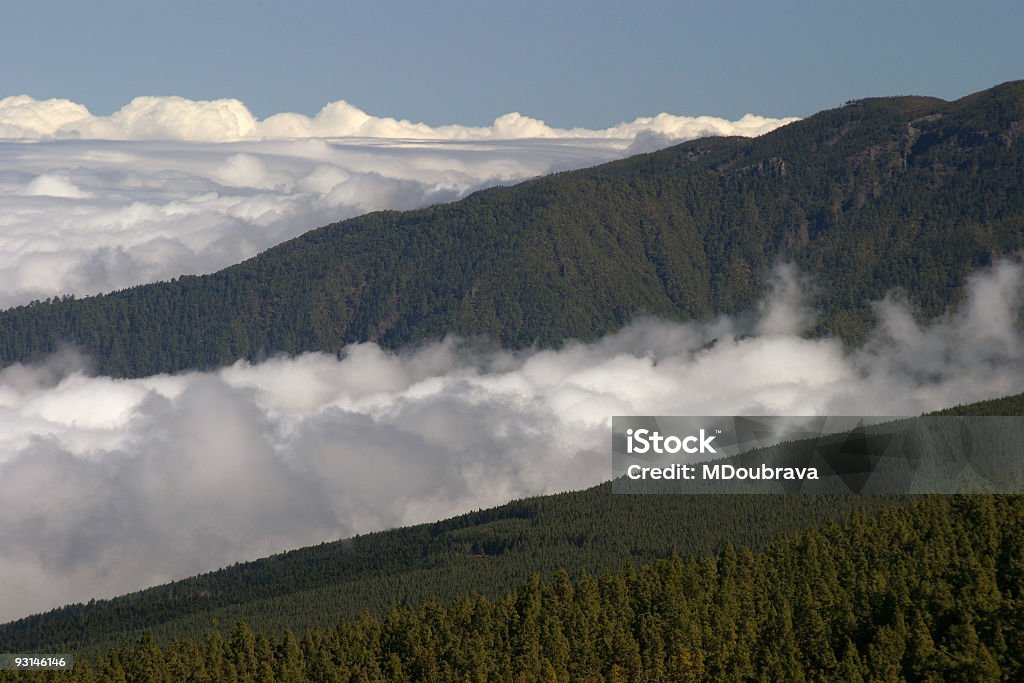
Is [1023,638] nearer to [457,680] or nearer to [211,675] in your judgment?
[457,680]

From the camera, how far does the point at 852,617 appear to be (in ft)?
642

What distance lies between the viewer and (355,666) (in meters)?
198

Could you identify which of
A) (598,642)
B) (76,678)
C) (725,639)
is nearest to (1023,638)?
(725,639)

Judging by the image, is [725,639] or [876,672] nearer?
[876,672]

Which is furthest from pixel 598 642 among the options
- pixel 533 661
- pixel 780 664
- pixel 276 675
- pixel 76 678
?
pixel 76 678

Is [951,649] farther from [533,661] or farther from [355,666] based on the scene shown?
[355,666]

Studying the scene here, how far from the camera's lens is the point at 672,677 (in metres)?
188

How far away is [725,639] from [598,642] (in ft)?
50.0

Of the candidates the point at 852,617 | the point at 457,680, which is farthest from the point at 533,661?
the point at 852,617

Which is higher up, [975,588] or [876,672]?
[975,588]

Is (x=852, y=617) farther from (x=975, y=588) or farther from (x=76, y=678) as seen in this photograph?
(x=76, y=678)

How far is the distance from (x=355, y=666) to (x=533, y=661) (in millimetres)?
23205

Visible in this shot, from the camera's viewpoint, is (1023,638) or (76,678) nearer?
(1023,638)

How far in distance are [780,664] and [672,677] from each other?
40.8ft
